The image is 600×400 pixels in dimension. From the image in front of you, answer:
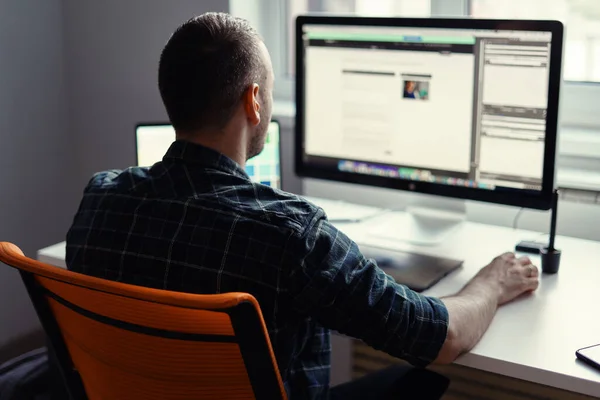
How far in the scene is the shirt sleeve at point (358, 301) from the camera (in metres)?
1.16

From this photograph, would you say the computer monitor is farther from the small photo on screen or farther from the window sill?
the window sill

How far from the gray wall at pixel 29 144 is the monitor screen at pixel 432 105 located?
95cm

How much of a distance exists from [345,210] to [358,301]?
859mm

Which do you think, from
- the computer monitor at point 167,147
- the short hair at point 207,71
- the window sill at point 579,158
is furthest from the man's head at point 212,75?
the window sill at point 579,158

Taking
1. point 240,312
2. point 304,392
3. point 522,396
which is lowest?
point 522,396

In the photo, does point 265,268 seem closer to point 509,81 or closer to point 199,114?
point 199,114

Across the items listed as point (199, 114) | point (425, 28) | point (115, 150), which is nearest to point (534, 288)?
point (425, 28)

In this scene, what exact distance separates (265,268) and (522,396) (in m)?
1.06

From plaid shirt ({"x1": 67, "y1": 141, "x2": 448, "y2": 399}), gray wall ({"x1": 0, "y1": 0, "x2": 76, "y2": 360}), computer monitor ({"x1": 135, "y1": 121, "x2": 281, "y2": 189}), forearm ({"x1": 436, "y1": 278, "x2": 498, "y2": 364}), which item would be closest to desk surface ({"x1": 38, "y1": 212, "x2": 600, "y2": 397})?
forearm ({"x1": 436, "y1": 278, "x2": 498, "y2": 364})

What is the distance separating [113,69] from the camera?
250 cm

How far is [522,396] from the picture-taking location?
1960 mm

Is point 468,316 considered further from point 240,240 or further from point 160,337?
point 160,337

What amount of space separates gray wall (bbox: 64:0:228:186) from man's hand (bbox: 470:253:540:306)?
116 cm

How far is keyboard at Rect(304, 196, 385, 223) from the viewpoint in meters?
1.96
